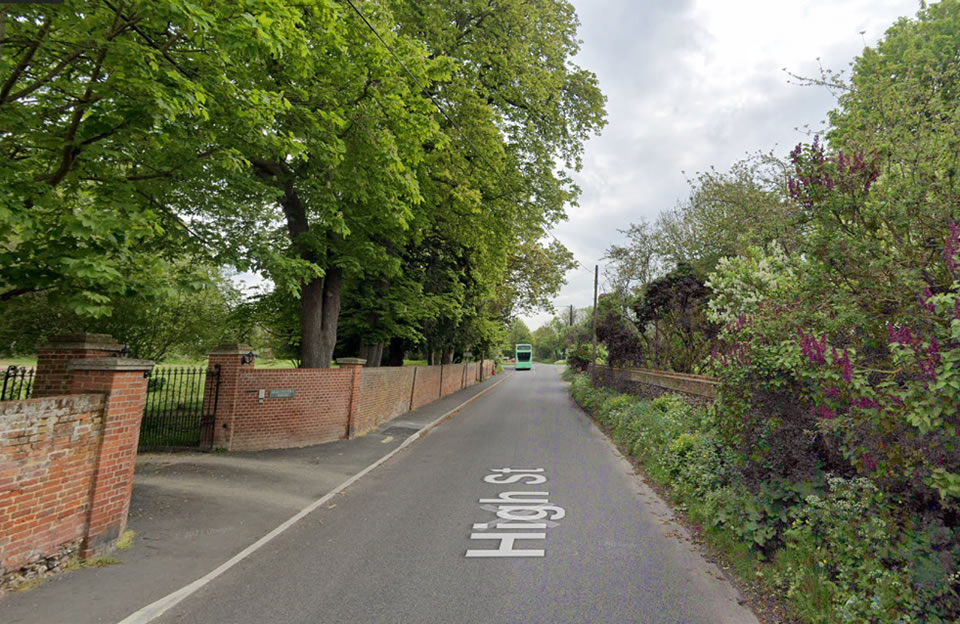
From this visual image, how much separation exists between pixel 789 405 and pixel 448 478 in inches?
213

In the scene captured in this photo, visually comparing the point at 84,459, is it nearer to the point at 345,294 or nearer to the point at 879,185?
the point at 879,185

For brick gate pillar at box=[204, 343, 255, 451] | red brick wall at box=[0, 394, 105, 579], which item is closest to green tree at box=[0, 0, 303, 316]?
red brick wall at box=[0, 394, 105, 579]

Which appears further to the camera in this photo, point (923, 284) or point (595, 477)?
point (595, 477)

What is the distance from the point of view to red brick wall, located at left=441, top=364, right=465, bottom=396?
2549cm

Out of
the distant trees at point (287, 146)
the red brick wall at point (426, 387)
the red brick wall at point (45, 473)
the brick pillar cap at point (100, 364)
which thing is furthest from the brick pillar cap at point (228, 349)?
the red brick wall at point (426, 387)

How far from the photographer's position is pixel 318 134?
8.01 metres

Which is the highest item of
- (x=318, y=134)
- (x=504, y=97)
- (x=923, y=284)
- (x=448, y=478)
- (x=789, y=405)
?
(x=504, y=97)

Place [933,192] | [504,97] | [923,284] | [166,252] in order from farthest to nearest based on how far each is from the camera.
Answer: [504,97] → [166,252] → [933,192] → [923,284]

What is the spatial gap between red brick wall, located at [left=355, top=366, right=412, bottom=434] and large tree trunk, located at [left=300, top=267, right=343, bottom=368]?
1.29m

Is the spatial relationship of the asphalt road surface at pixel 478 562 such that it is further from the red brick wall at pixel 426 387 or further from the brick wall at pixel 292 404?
the red brick wall at pixel 426 387

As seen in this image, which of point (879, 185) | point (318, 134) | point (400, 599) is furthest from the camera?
point (318, 134)

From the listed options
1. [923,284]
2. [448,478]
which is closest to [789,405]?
[923,284]

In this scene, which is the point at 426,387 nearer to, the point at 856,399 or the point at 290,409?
the point at 290,409

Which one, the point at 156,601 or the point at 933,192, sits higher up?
the point at 933,192
